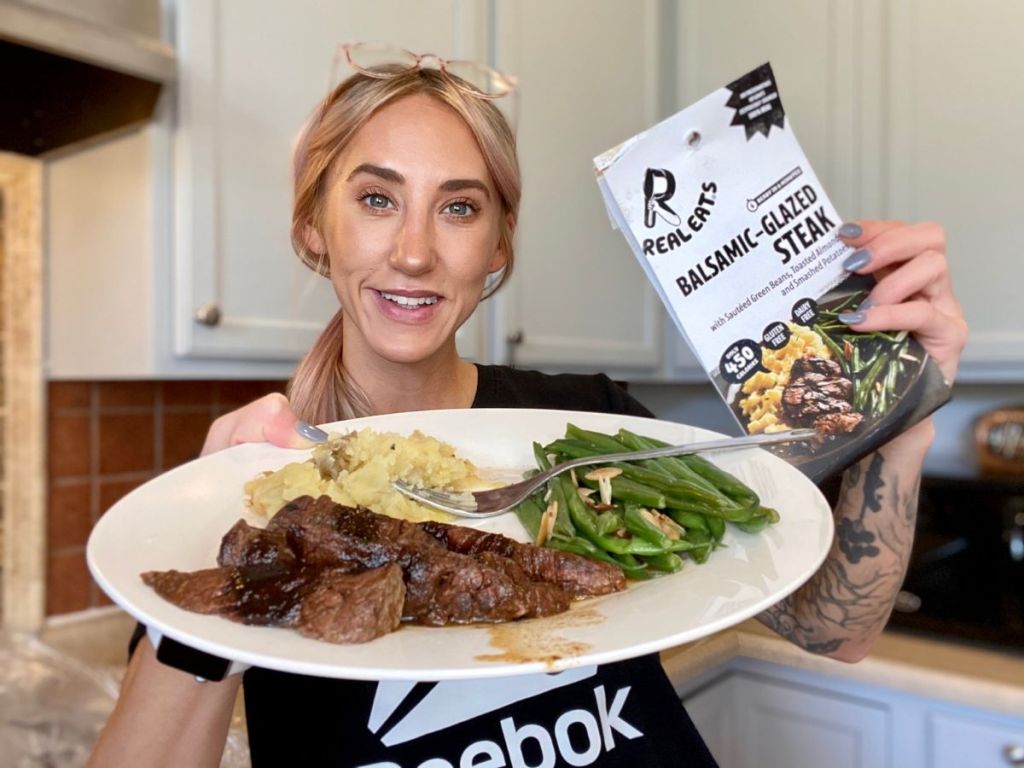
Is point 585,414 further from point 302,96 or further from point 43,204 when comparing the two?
point 43,204

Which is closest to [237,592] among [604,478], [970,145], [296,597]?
[296,597]

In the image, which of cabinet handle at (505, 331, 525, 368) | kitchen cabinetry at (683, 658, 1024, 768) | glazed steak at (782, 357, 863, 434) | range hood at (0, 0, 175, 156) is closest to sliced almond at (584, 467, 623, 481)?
glazed steak at (782, 357, 863, 434)

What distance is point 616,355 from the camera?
3.03ft

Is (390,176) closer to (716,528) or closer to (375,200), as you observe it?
(375,200)

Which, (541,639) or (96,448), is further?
(96,448)

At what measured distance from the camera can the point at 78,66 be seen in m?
0.69

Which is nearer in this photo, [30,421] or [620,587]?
[620,587]

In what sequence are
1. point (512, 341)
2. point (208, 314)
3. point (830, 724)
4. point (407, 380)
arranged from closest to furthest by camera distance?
point (407, 380), point (208, 314), point (512, 341), point (830, 724)

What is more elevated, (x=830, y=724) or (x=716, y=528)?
(x=716, y=528)

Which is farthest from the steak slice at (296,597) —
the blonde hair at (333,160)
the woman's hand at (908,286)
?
the woman's hand at (908,286)

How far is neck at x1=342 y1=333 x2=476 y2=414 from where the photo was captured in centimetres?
41

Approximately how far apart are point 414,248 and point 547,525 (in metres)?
0.18

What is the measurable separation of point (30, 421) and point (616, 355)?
2.40 feet

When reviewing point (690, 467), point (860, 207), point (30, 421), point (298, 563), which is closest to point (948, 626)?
point (860, 207)
